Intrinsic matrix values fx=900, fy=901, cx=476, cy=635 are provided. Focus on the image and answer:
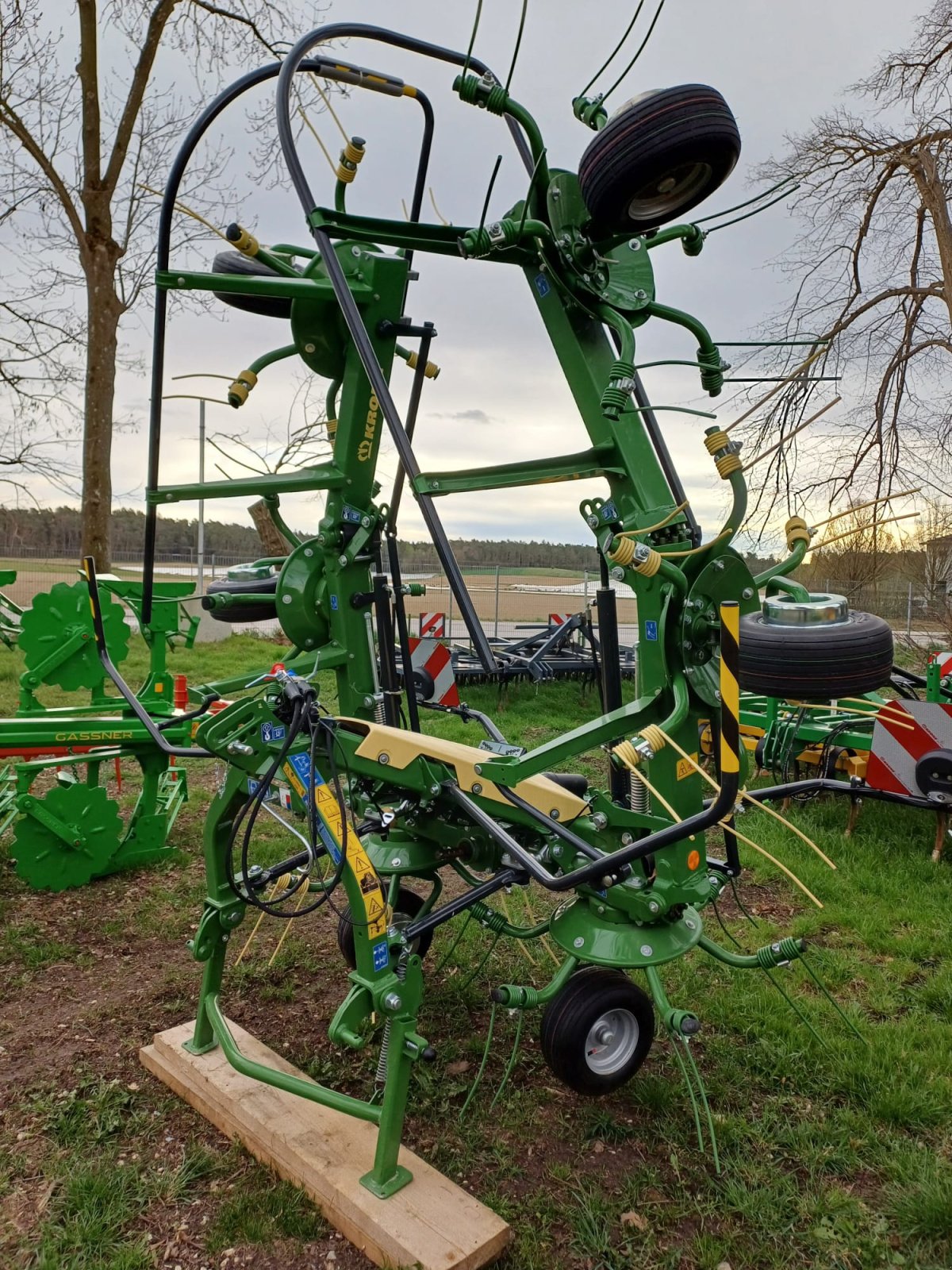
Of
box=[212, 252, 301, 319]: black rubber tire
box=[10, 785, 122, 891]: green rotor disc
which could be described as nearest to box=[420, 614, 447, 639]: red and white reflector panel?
box=[10, 785, 122, 891]: green rotor disc

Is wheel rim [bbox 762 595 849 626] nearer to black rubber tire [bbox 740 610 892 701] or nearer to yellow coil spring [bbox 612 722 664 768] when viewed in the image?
black rubber tire [bbox 740 610 892 701]

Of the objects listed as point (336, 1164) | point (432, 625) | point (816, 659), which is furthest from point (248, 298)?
point (432, 625)

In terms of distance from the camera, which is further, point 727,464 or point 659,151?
point 727,464

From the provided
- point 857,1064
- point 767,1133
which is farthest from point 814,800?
point 767,1133

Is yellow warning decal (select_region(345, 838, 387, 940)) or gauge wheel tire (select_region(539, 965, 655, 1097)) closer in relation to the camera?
yellow warning decal (select_region(345, 838, 387, 940))

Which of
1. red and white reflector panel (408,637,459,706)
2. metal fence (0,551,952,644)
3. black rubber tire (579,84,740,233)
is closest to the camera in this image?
black rubber tire (579,84,740,233)

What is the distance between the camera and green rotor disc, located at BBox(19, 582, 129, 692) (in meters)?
5.10

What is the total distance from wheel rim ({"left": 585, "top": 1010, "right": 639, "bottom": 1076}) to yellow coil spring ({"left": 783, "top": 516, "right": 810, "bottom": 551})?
61.5 inches

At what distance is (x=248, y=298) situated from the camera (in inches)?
162

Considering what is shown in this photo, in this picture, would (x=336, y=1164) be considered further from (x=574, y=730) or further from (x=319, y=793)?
(x=574, y=730)

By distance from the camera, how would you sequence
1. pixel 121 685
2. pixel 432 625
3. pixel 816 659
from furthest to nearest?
pixel 432 625
pixel 121 685
pixel 816 659

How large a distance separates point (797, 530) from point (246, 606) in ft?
8.80

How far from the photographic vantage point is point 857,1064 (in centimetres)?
322

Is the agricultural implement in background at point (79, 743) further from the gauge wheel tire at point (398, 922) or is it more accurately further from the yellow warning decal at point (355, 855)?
the yellow warning decal at point (355, 855)
